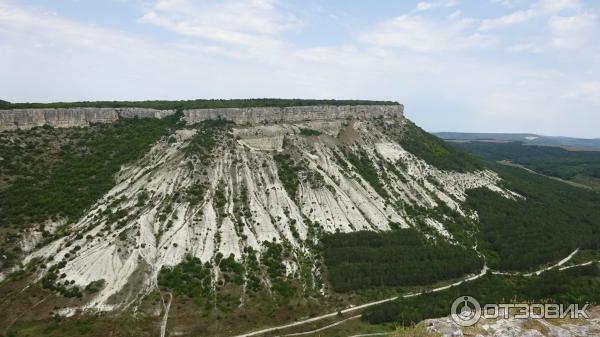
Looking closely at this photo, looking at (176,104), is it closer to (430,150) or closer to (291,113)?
(291,113)

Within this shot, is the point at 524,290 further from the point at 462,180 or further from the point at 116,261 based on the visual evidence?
the point at 116,261

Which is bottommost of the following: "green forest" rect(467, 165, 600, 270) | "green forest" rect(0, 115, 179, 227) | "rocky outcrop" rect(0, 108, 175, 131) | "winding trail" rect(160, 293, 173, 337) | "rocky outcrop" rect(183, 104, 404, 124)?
"winding trail" rect(160, 293, 173, 337)

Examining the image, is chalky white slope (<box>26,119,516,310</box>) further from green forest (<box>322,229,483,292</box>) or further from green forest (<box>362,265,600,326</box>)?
green forest (<box>362,265,600,326</box>)

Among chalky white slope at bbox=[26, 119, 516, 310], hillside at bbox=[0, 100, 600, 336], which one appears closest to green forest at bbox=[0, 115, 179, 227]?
hillside at bbox=[0, 100, 600, 336]

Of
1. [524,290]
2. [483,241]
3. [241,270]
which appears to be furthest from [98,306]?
[483,241]

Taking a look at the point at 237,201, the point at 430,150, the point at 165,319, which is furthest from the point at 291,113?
the point at 165,319

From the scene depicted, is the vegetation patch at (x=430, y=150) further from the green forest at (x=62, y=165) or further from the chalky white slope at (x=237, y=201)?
the green forest at (x=62, y=165)
